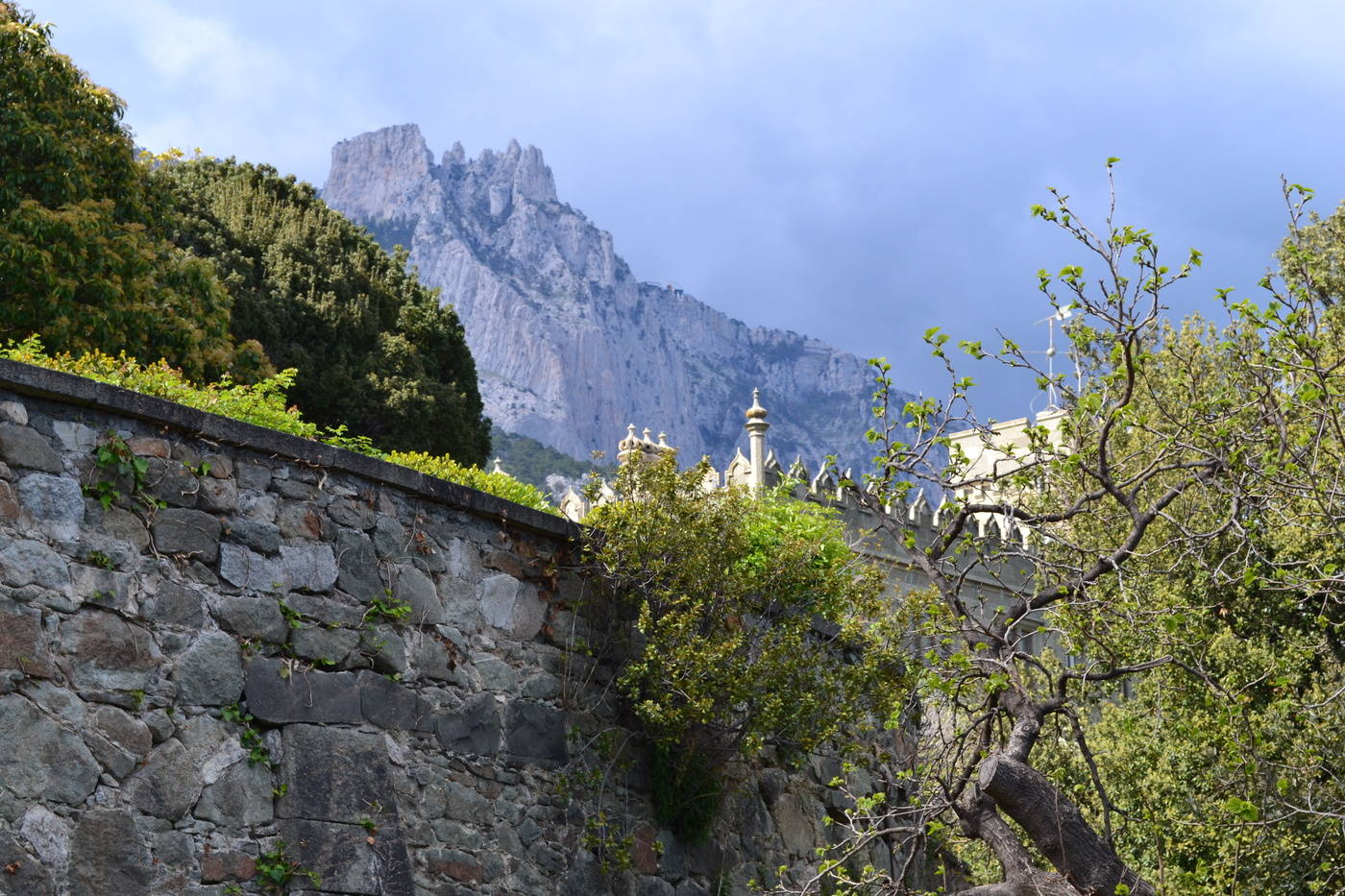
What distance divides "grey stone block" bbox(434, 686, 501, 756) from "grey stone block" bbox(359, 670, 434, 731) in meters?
0.13

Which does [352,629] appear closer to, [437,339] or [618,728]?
[618,728]

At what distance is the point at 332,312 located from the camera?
22.9 metres

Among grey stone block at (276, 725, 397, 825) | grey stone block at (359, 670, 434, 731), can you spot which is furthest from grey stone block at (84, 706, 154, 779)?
grey stone block at (359, 670, 434, 731)

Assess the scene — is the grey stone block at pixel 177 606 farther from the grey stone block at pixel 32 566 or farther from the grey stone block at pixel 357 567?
the grey stone block at pixel 357 567

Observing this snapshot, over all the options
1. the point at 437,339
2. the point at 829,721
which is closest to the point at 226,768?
the point at 829,721

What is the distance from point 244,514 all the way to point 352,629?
908 millimetres

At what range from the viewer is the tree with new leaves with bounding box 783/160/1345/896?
27.5ft

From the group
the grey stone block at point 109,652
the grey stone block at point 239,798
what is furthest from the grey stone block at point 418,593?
the grey stone block at point 109,652

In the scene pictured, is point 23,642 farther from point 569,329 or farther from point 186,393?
point 569,329

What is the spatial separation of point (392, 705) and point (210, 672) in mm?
1187

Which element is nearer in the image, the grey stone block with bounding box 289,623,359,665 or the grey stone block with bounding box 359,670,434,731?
the grey stone block with bounding box 289,623,359,665

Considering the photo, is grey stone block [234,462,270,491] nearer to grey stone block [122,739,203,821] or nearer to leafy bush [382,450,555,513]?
grey stone block [122,739,203,821]

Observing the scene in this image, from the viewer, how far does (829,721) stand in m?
10.0

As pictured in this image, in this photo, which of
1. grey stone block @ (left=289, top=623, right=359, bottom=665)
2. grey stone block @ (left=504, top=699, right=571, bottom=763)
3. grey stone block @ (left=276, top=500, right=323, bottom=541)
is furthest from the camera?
grey stone block @ (left=504, top=699, right=571, bottom=763)
